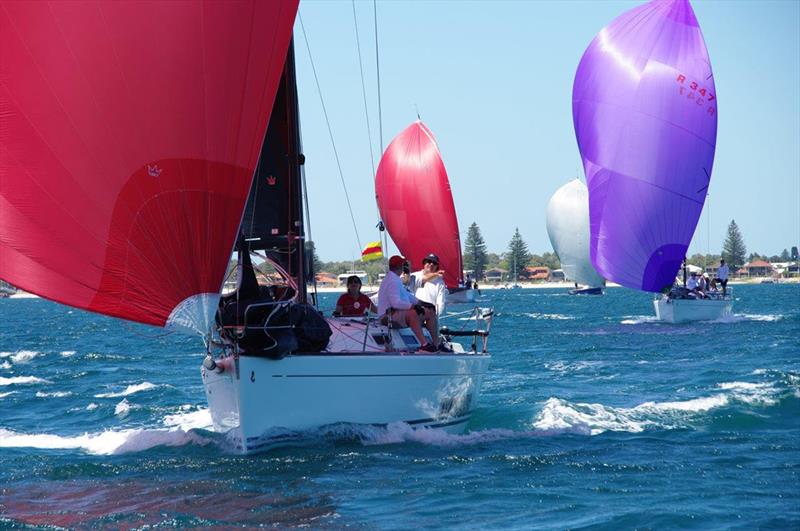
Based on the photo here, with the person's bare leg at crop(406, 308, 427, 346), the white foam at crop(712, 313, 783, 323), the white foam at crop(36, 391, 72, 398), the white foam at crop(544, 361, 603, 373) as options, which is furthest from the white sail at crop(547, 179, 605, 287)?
the person's bare leg at crop(406, 308, 427, 346)

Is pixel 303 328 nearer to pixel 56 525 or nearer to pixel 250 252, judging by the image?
pixel 250 252

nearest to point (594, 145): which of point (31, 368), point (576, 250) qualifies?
point (31, 368)

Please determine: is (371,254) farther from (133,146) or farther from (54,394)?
(133,146)

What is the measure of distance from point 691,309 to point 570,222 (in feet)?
146

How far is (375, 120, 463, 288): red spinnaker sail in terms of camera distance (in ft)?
128

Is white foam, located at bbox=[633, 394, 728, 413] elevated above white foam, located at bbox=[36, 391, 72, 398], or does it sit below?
below

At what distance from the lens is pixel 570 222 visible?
7956 cm

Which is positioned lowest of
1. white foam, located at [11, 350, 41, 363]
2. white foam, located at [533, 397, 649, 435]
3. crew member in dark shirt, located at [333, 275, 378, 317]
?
white foam, located at [533, 397, 649, 435]

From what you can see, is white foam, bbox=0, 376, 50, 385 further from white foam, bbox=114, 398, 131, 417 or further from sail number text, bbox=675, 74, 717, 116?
sail number text, bbox=675, 74, 717, 116

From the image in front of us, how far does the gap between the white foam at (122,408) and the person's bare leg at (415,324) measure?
5.01 m

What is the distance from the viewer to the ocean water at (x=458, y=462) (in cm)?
843

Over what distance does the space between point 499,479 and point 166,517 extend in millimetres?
2936

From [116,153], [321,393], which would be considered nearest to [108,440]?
[321,393]

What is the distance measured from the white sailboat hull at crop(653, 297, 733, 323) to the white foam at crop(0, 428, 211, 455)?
81.6 ft
